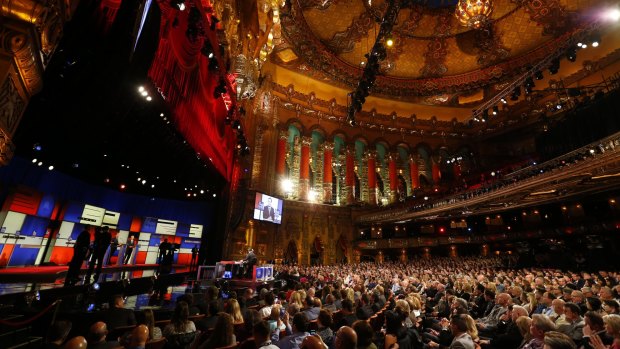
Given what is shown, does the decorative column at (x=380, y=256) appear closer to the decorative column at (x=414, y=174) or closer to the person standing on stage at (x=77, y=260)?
the decorative column at (x=414, y=174)

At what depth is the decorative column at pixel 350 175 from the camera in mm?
22938

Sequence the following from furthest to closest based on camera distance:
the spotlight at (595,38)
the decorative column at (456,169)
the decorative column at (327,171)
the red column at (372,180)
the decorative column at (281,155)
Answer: the decorative column at (456,169) < the red column at (372,180) < the decorative column at (327,171) < the decorative column at (281,155) < the spotlight at (595,38)

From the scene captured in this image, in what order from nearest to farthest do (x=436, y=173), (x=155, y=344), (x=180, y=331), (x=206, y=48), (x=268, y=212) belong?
(x=155, y=344) < (x=180, y=331) < (x=206, y=48) < (x=268, y=212) < (x=436, y=173)

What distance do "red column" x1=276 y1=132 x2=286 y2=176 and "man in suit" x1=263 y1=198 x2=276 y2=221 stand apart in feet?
13.4

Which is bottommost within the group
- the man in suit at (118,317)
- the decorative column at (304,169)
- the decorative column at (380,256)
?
the man in suit at (118,317)

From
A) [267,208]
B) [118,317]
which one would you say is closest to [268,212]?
[267,208]

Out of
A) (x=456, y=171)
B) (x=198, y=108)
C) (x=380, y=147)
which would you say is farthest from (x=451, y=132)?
(x=198, y=108)

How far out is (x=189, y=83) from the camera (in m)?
7.20

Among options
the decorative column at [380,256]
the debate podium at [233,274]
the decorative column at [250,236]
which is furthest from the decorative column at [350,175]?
the debate podium at [233,274]

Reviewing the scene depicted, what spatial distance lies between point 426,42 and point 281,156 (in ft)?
53.5

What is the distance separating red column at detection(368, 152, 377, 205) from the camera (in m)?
23.7

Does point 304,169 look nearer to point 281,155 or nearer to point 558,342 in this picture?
point 281,155

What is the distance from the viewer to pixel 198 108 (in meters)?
7.89

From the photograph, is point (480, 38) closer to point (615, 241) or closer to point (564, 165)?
point (564, 165)
